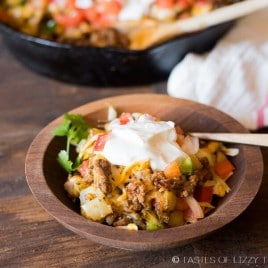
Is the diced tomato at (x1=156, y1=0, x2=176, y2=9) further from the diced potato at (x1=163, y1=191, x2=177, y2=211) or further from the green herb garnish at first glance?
the diced potato at (x1=163, y1=191, x2=177, y2=211)

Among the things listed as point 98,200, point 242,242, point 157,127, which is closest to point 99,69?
point 157,127

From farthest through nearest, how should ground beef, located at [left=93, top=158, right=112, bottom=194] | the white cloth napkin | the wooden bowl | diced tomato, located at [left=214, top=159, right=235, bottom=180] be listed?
the white cloth napkin < diced tomato, located at [left=214, top=159, right=235, bottom=180] < ground beef, located at [left=93, top=158, right=112, bottom=194] < the wooden bowl

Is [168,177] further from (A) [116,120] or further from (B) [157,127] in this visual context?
(A) [116,120]

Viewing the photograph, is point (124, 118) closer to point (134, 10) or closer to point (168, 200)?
point (168, 200)

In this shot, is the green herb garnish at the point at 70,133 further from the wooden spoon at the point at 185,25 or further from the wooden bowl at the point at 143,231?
the wooden spoon at the point at 185,25

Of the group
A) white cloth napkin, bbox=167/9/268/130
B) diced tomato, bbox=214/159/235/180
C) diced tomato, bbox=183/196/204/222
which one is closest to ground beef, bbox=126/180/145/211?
diced tomato, bbox=183/196/204/222

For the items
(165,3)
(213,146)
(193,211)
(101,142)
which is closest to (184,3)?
(165,3)
